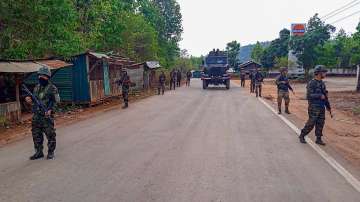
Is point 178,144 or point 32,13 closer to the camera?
point 178,144

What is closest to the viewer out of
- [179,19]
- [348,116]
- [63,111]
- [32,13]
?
[32,13]

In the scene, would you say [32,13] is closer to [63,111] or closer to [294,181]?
[63,111]

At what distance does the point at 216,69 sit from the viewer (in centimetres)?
3253

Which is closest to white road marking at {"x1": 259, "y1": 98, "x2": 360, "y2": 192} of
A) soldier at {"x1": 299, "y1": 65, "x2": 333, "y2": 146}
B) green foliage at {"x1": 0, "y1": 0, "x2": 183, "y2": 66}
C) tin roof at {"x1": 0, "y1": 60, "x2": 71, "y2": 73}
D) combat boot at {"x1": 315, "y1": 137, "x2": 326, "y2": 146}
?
combat boot at {"x1": 315, "y1": 137, "x2": 326, "y2": 146}

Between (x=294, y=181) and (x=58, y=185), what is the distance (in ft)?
11.9

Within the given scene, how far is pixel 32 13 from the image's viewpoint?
13.2 m

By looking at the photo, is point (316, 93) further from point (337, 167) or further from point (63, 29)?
point (63, 29)

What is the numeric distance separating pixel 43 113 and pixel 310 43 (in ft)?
144

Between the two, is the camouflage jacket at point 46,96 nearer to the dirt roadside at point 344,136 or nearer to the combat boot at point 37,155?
the combat boot at point 37,155

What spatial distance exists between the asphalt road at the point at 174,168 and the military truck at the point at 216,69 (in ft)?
72.0

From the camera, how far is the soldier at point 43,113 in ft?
23.2

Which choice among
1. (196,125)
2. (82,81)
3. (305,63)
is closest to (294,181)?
(196,125)

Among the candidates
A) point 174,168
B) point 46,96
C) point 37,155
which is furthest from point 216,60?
point 174,168

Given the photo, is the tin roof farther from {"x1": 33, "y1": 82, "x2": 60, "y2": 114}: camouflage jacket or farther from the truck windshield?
the truck windshield
